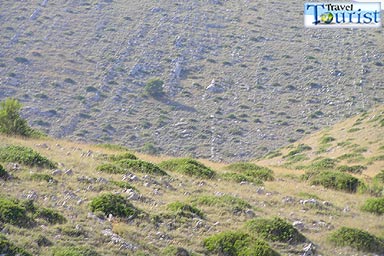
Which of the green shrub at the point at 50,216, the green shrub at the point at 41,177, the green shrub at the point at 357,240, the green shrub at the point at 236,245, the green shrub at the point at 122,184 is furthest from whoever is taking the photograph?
the green shrub at the point at 122,184

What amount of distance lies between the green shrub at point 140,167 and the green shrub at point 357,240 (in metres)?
5.10

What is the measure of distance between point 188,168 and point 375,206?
4.96 meters

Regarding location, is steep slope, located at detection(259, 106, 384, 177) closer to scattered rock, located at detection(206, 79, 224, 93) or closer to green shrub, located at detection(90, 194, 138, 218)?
scattered rock, located at detection(206, 79, 224, 93)

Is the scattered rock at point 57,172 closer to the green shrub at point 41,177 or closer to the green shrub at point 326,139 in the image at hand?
the green shrub at point 41,177

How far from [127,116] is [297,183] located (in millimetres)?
32136

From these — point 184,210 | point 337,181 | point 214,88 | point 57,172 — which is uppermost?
point 57,172

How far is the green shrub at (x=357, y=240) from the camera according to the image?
11336 mm

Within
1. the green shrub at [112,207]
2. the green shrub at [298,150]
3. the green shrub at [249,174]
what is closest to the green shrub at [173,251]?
the green shrub at [112,207]

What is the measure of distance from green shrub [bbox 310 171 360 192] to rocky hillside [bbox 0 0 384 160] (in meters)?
24.3

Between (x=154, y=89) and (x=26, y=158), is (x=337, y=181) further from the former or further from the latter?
(x=154, y=89)

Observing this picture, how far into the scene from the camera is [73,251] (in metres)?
8.62

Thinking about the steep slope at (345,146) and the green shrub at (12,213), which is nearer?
the green shrub at (12,213)

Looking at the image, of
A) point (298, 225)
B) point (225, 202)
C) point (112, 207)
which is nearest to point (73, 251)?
point (112, 207)

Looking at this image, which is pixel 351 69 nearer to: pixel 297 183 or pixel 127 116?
pixel 127 116
